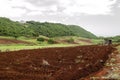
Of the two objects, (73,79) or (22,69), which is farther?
(22,69)

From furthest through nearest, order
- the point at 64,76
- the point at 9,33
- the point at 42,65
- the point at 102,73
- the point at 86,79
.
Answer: the point at 9,33 → the point at 42,65 → the point at 102,73 → the point at 64,76 → the point at 86,79

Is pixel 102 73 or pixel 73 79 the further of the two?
pixel 102 73

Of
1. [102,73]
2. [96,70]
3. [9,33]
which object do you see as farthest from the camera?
[9,33]

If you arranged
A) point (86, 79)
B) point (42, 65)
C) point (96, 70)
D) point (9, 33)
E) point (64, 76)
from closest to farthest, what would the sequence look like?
point (86, 79) → point (64, 76) → point (96, 70) → point (42, 65) → point (9, 33)

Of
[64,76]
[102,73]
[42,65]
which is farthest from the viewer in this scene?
[42,65]

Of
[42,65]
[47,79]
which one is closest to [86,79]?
[47,79]

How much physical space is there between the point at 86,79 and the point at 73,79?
0.87m

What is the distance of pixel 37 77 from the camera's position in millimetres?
21656

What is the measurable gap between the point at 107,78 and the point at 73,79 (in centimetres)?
260

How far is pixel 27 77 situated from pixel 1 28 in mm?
120081

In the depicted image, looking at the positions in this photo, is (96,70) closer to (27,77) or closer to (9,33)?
(27,77)

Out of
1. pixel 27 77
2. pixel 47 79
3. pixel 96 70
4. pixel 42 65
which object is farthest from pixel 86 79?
pixel 42 65

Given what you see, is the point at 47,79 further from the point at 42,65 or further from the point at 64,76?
the point at 42,65

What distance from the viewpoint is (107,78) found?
2155cm
